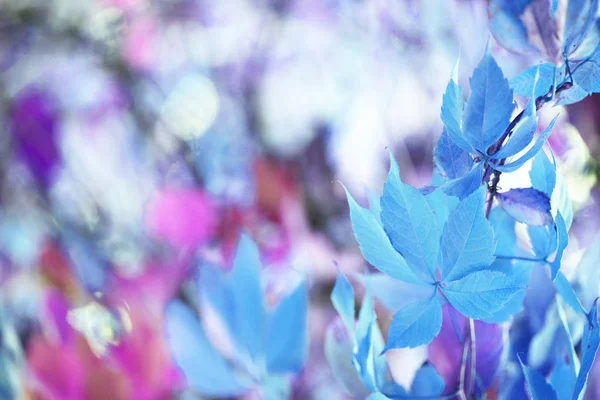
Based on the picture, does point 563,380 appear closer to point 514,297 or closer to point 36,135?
point 514,297

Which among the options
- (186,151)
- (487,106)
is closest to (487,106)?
(487,106)

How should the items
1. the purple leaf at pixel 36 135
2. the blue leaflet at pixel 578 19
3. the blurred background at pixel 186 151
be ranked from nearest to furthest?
the blue leaflet at pixel 578 19, the blurred background at pixel 186 151, the purple leaf at pixel 36 135

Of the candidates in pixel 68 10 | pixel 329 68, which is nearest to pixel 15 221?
pixel 68 10

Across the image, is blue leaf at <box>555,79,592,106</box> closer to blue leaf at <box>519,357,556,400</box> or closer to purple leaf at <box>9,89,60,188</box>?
blue leaf at <box>519,357,556,400</box>

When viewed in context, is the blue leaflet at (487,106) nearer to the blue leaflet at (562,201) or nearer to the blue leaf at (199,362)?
the blue leaflet at (562,201)

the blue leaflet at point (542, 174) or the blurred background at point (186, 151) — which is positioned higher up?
the blue leaflet at point (542, 174)

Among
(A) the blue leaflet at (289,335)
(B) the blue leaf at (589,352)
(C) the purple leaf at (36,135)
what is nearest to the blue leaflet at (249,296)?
(A) the blue leaflet at (289,335)
